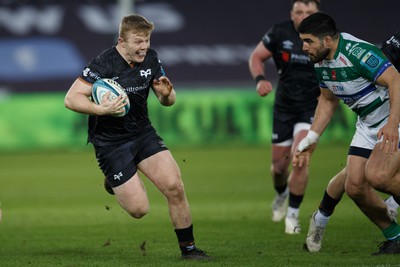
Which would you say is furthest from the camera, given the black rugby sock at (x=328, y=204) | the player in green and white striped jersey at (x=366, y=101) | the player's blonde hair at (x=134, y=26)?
the black rugby sock at (x=328, y=204)

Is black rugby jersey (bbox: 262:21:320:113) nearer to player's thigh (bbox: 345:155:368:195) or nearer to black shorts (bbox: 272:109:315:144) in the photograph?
black shorts (bbox: 272:109:315:144)

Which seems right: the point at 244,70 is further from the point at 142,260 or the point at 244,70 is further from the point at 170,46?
the point at 142,260

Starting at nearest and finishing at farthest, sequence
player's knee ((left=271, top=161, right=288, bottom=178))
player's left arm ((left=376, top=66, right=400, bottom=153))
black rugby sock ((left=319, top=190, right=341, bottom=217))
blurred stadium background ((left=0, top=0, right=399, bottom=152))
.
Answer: player's left arm ((left=376, top=66, right=400, bottom=153))
black rugby sock ((left=319, top=190, right=341, bottom=217))
player's knee ((left=271, top=161, right=288, bottom=178))
blurred stadium background ((left=0, top=0, right=399, bottom=152))

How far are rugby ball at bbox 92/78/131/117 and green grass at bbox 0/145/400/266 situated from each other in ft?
5.00

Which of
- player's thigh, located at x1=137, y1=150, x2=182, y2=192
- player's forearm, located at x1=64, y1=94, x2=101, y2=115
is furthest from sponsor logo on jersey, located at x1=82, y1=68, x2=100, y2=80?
player's thigh, located at x1=137, y1=150, x2=182, y2=192

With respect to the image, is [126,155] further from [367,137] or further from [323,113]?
[367,137]

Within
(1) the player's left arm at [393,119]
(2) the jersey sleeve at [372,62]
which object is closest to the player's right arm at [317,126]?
(2) the jersey sleeve at [372,62]

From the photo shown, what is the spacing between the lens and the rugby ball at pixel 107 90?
8359 millimetres

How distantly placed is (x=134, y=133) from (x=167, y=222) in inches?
134

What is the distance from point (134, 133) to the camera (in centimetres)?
890

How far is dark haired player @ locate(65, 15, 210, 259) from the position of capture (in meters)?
8.55

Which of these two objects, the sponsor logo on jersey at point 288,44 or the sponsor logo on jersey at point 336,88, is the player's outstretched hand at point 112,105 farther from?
the sponsor logo on jersey at point 288,44

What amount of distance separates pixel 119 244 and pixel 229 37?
662 inches

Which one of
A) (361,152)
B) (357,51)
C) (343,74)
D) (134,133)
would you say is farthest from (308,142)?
(134,133)
